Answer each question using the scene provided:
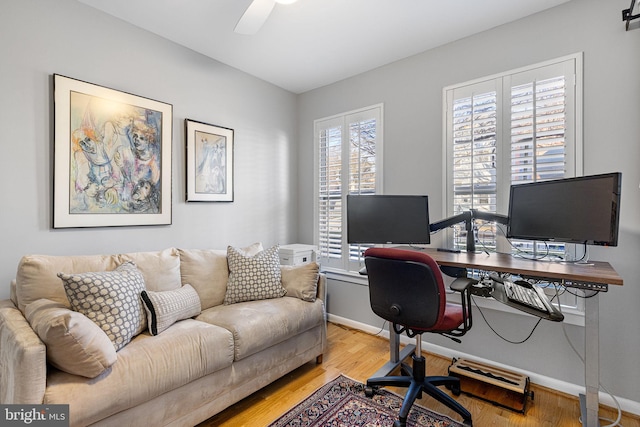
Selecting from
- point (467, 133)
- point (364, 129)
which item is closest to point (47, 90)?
point (364, 129)

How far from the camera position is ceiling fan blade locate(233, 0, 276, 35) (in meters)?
1.76

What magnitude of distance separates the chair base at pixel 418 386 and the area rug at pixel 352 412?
83mm

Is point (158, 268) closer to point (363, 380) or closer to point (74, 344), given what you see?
point (74, 344)

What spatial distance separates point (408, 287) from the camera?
5.90ft

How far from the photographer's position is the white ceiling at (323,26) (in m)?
2.21

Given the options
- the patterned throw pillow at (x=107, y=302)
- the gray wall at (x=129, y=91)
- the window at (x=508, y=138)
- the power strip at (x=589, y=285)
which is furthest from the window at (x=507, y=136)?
the patterned throw pillow at (x=107, y=302)

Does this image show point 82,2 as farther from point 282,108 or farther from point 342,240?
point 342,240

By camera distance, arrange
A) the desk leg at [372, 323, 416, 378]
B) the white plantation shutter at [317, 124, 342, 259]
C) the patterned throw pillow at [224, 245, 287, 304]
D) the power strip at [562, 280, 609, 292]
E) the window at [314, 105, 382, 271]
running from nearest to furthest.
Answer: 1. the power strip at [562, 280, 609, 292]
2. the desk leg at [372, 323, 416, 378]
3. the patterned throw pillow at [224, 245, 287, 304]
4. the window at [314, 105, 382, 271]
5. the white plantation shutter at [317, 124, 342, 259]

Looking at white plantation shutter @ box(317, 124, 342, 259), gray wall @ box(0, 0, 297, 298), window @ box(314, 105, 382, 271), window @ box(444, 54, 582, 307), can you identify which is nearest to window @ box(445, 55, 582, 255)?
window @ box(444, 54, 582, 307)

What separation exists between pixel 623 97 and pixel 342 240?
245 centimetres

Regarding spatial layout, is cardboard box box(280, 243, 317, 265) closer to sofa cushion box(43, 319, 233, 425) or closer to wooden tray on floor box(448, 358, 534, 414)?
sofa cushion box(43, 319, 233, 425)

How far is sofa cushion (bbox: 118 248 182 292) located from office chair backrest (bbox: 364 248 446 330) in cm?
141

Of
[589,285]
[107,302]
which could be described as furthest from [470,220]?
[107,302]

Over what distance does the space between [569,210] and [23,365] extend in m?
2.85
